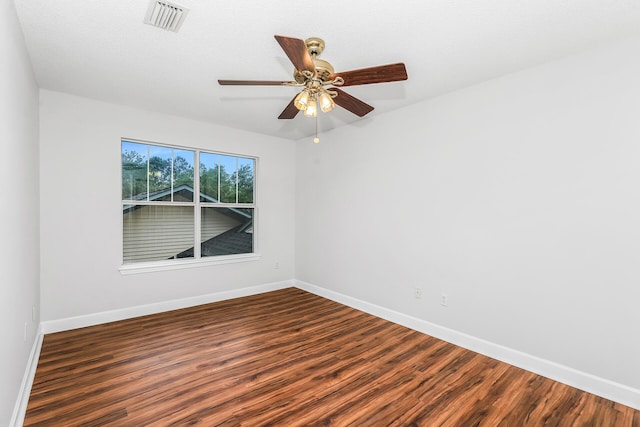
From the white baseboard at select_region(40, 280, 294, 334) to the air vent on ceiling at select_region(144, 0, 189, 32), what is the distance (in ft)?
10.4

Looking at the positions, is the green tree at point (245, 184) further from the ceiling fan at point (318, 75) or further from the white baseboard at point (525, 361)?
the ceiling fan at point (318, 75)

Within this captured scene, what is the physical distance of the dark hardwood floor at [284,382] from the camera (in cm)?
198

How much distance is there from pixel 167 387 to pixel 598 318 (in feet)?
10.7

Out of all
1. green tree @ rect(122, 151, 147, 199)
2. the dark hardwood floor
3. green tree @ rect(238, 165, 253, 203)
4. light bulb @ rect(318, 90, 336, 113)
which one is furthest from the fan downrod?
green tree @ rect(238, 165, 253, 203)

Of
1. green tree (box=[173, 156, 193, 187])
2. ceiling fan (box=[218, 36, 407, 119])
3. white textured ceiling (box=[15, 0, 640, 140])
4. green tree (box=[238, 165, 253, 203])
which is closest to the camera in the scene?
ceiling fan (box=[218, 36, 407, 119])

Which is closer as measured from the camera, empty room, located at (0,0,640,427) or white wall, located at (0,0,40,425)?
white wall, located at (0,0,40,425)

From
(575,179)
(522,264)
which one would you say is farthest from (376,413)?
(575,179)

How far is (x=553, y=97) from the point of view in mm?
2500

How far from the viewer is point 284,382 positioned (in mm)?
2357

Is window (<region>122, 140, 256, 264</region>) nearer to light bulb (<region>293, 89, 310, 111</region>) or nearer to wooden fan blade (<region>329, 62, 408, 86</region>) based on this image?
light bulb (<region>293, 89, 310, 111</region>)

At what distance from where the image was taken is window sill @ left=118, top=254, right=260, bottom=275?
3746 mm

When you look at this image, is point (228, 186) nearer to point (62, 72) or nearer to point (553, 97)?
point (62, 72)

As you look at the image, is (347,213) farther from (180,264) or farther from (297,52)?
(297,52)

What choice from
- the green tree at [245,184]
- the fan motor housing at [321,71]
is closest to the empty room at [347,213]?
the fan motor housing at [321,71]
